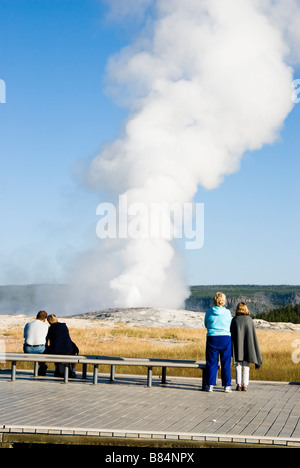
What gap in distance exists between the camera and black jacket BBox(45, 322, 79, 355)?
15.3 metres

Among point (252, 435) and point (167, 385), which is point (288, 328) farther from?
point (252, 435)

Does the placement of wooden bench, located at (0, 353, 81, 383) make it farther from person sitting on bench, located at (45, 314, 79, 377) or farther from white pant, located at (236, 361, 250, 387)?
white pant, located at (236, 361, 250, 387)

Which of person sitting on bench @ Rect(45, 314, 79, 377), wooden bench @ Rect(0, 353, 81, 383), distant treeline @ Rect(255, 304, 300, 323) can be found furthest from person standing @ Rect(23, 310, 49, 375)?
distant treeline @ Rect(255, 304, 300, 323)

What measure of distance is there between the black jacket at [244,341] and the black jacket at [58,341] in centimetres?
390

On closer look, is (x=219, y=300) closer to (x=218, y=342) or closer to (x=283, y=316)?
(x=218, y=342)

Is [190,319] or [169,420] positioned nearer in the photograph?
[169,420]

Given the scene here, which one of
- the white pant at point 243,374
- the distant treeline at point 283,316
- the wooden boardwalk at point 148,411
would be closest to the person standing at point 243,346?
the white pant at point 243,374

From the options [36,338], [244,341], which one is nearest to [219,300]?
[244,341]

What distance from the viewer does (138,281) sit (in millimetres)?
134875

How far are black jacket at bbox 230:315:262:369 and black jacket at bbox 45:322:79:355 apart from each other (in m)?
3.90

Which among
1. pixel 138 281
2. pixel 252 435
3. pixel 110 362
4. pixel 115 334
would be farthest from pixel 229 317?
pixel 138 281

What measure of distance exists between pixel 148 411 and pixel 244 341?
4.13m

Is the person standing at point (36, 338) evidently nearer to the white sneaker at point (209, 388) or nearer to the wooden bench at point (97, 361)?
the wooden bench at point (97, 361)
